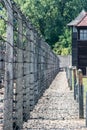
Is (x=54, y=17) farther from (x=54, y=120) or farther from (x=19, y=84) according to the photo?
(x=19, y=84)

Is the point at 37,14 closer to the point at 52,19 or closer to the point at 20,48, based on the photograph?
the point at 52,19

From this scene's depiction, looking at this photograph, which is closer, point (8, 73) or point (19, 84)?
point (8, 73)

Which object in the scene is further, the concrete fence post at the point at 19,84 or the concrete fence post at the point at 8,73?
the concrete fence post at the point at 19,84

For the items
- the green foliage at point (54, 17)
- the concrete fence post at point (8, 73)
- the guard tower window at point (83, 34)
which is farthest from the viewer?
the green foliage at point (54, 17)

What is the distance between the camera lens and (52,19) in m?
90.1

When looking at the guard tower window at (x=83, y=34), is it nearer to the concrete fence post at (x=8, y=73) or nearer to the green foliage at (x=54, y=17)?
the green foliage at (x=54, y=17)

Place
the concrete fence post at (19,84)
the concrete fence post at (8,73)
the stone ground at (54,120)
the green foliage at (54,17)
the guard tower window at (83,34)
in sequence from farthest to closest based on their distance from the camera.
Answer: the green foliage at (54,17), the guard tower window at (83,34), the stone ground at (54,120), the concrete fence post at (19,84), the concrete fence post at (8,73)

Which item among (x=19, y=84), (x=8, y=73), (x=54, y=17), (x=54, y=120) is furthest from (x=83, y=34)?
(x=8, y=73)

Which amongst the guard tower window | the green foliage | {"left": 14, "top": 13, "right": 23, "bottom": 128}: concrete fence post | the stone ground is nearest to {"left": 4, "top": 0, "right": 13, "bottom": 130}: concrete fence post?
{"left": 14, "top": 13, "right": 23, "bottom": 128}: concrete fence post

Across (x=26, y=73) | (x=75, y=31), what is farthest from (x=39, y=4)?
(x=26, y=73)

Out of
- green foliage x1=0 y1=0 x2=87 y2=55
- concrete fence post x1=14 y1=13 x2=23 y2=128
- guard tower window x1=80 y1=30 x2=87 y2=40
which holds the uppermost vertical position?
green foliage x1=0 y1=0 x2=87 y2=55

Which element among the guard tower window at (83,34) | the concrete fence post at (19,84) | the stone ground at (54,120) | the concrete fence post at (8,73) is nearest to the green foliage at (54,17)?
the guard tower window at (83,34)

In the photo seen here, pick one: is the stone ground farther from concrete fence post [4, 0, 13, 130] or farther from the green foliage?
the green foliage

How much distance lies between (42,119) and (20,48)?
199cm
